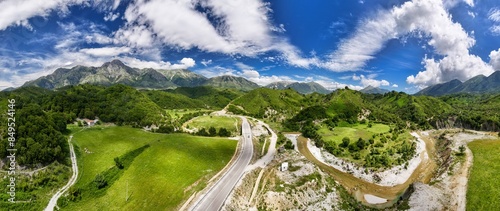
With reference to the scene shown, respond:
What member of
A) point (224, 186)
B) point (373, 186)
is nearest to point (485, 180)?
point (373, 186)

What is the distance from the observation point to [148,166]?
3580 inches

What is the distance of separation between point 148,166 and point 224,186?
30.0m

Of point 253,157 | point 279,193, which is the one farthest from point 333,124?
point 279,193

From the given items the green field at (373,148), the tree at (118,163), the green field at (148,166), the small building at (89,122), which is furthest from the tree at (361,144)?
the small building at (89,122)

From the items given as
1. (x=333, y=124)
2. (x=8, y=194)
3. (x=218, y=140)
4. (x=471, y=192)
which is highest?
(x=333, y=124)

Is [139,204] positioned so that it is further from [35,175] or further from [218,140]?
[218,140]

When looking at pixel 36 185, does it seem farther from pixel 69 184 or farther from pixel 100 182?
pixel 100 182

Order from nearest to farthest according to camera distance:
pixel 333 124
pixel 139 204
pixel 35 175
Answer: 1. pixel 139 204
2. pixel 35 175
3. pixel 333 124

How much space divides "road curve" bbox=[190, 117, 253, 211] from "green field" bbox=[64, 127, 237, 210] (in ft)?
13.9

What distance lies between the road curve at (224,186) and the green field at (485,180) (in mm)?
64512

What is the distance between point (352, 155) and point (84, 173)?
109216 mm

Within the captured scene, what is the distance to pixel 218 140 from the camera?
125 m

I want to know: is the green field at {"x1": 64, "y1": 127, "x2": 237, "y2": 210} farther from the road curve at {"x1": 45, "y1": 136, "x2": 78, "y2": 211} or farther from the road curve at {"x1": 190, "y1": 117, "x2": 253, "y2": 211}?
the road curve at {"x1": 190, "y1": 117, "x2": 253, "y2": 211}

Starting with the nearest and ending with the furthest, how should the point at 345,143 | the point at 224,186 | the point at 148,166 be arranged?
the point at 224,186 < the point at 148,166 < the point at 345,143
